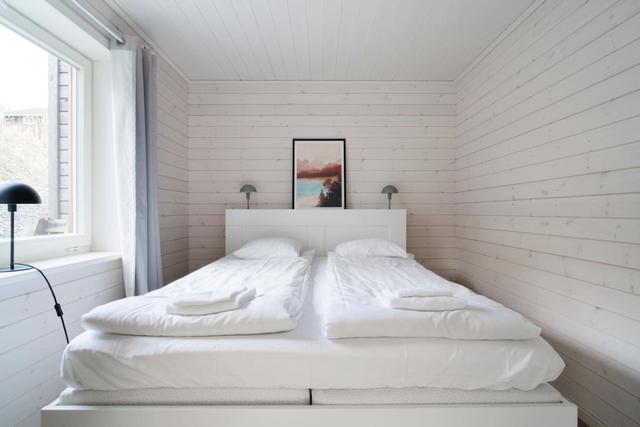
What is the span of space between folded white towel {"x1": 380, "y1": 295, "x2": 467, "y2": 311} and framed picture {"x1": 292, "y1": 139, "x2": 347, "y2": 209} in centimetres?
192

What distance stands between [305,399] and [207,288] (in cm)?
81

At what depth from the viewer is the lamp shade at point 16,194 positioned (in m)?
1.25

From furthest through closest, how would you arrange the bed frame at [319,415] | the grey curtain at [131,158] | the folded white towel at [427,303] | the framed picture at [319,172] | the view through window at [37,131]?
the framed picture at [319,172]
the grey curtain at [131,158]
the view through window at [37,131]
the folded white towel at [427,303]
the bed frame at [319,415]

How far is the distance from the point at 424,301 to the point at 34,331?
176 centimetres

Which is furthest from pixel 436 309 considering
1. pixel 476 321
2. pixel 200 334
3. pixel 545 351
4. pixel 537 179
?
pixel 537 179

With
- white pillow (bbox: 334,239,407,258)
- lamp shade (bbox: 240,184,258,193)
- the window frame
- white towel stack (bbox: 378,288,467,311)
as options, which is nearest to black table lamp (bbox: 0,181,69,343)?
the window frame

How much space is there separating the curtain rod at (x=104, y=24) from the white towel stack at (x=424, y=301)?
2288 mm

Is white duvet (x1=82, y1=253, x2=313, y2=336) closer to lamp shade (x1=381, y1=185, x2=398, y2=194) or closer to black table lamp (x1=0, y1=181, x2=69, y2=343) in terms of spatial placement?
black table lamp (x1=0, y1=181, x2=69, y2=343)

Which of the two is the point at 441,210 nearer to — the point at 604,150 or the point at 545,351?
the point at 604,150

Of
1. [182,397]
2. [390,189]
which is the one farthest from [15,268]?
[390,189]

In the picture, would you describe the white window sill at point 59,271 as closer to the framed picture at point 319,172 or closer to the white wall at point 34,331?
the white wall at point 34,331

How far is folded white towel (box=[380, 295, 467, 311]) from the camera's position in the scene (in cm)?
121

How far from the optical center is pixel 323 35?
2.30m

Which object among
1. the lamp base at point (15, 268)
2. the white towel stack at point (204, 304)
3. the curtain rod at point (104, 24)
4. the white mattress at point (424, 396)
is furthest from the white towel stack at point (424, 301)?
the curtain rod at point (104, 24)
